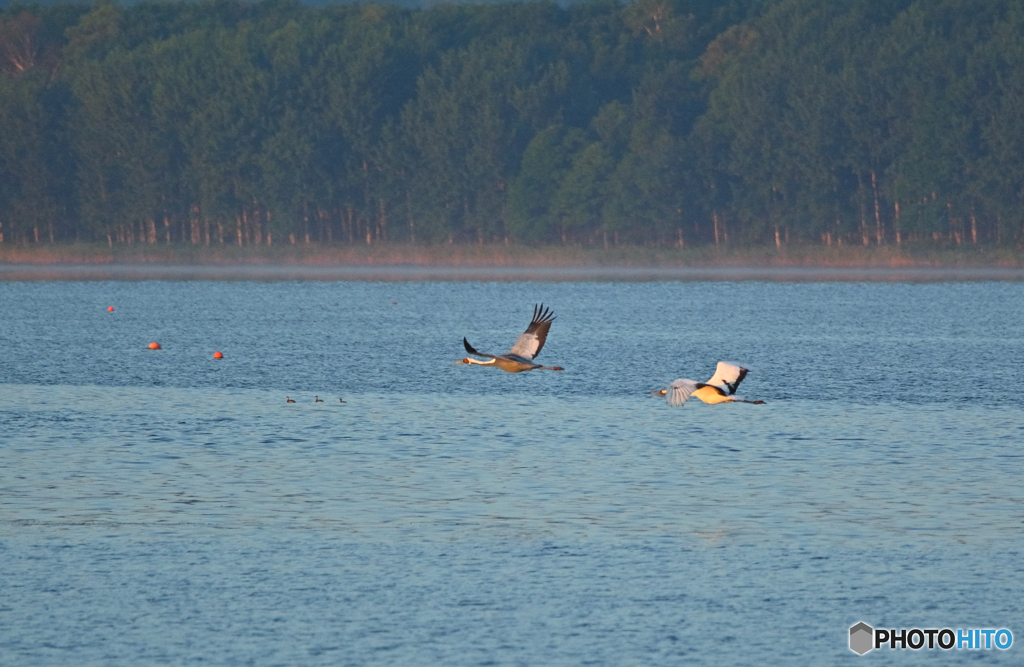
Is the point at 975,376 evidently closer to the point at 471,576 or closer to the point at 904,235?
the point at 471,576

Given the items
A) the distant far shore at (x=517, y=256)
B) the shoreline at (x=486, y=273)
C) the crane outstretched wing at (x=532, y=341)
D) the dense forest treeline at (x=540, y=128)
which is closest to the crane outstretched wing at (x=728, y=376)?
the crane outstretched wing at (x=532, y=341)

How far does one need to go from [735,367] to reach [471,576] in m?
9.22

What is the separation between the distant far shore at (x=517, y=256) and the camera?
109 meters

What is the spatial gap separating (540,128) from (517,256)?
10.5 metres

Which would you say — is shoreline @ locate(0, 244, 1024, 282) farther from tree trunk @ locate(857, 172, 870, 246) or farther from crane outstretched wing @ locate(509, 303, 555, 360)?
crane outstretched wing @ locate(509, 303, 555, 360)

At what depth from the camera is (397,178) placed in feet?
427

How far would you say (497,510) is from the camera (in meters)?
19.0

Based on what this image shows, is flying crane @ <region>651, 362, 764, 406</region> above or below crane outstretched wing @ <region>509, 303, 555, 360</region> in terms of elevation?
below

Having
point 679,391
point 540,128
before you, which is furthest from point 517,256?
point 679,391

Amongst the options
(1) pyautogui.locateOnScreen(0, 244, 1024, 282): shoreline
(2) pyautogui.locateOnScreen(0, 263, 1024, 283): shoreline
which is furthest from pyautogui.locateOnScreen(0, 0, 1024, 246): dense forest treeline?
(2) pyautogui.locateOnScreen(0, 263, 1024, 283): shoreline

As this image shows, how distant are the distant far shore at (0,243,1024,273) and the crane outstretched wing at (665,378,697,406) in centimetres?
8626

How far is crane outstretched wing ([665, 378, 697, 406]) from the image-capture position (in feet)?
76.7

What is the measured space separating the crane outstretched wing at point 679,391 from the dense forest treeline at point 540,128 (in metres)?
84.7

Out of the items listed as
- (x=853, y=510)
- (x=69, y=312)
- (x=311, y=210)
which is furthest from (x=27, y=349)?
(x=311, y=210)
